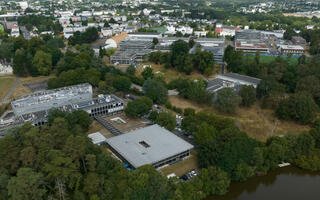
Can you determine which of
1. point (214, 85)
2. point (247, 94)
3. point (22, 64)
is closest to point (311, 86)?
point (247, 94)

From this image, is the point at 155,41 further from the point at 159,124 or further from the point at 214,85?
the point at 159,124

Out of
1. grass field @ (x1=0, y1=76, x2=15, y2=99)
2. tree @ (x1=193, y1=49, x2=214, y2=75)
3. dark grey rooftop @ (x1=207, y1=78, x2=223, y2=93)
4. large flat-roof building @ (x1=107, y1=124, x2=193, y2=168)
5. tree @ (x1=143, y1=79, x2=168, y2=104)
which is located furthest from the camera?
tree @ (x1=193, y1=49, x2=214, y2=75)

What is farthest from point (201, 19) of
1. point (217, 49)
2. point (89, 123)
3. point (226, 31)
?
point (89, 123)

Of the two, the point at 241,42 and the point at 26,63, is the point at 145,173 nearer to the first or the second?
the point at 26,63

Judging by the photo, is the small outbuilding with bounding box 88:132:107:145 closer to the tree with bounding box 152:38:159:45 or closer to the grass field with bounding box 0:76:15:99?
the grass field with bounding box 0:76:15:99

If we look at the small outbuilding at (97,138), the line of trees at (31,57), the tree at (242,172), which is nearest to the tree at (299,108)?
the tree at (242,172)

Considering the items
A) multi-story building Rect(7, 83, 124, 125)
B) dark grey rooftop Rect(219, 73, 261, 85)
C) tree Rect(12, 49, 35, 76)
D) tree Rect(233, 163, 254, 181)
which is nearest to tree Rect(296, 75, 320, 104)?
dark grey rooftop Rect(219, 73, 261, 85)

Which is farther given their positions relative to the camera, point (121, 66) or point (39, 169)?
point (121, 66)
